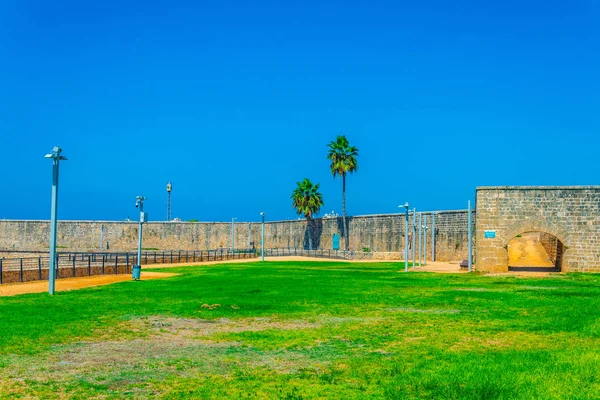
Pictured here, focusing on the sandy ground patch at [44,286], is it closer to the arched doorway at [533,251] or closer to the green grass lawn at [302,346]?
the green grass lawn at [302,346]

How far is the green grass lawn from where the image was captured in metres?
8.15

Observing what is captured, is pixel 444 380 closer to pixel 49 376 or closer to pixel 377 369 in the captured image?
pixel 377 369

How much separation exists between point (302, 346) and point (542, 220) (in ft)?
84.8

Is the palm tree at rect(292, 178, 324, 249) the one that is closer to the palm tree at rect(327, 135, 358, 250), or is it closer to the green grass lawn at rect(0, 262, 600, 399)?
the palm tree at rect(327, 135, 358, 250)

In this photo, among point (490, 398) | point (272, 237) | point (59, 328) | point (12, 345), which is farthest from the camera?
point (272, 237)

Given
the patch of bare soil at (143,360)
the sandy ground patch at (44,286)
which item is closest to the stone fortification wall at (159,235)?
the sandy ground patch at (44,286)

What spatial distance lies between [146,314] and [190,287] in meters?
8.16

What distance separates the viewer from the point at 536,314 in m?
15.3

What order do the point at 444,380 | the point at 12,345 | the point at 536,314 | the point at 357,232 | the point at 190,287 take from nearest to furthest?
the point at 444,380 → the point at 12,345 → the point at 536,314 → the point at 190,287 → the point at 357,232

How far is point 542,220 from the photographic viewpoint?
33.9 meters

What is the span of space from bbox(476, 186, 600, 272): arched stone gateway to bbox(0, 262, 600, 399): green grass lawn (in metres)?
13.7

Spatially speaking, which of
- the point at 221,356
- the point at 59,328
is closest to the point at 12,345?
the point at 59,328

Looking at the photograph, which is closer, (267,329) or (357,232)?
(267,329)

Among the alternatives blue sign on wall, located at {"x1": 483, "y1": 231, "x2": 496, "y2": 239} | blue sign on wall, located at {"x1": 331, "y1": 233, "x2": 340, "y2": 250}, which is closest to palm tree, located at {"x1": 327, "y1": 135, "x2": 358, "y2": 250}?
blue sign on wall, located at {"x1": 331, "y1": 233, "x2": 340, "y2": 250}
